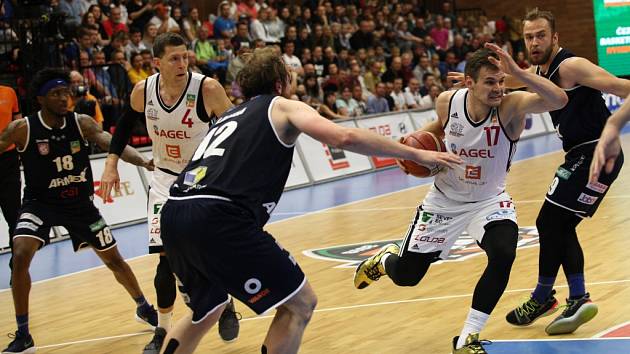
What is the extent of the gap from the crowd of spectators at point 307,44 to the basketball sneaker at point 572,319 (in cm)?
791

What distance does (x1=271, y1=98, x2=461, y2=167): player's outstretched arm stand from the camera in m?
4.36

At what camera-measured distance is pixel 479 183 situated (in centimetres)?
595

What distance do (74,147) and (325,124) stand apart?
3.56 metres

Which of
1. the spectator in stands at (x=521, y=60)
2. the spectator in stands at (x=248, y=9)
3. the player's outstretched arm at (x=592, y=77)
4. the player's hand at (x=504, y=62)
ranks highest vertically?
the player's hand at (x=504, y=62)

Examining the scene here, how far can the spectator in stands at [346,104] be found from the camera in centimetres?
1808

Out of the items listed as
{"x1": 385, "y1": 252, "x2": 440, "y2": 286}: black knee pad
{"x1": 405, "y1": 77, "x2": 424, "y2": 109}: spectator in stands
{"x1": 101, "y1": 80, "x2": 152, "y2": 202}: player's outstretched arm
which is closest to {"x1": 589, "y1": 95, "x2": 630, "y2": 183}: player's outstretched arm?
{"x1": 385, "y1": 252, "x2": 440, "y2": 286}: black knee pad

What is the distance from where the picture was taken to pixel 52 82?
721cm

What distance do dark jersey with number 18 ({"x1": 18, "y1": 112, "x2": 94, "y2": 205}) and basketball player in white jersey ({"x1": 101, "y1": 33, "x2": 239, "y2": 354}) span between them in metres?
0.78

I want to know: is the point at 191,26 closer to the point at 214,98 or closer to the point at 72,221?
the point at 72,221

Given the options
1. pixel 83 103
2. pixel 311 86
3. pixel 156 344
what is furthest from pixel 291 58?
pixel 156 344

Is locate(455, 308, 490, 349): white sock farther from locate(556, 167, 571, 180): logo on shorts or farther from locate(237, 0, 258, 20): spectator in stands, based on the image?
locate(237, 0, 258, 20): spectator in stands

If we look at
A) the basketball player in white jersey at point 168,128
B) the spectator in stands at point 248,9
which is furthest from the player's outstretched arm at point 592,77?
the spectator in stands at point 248,9

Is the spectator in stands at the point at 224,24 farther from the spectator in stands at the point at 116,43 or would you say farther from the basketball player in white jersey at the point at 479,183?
the basketball player in white jersey at the point at 479,183

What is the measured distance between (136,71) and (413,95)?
7.15 m
